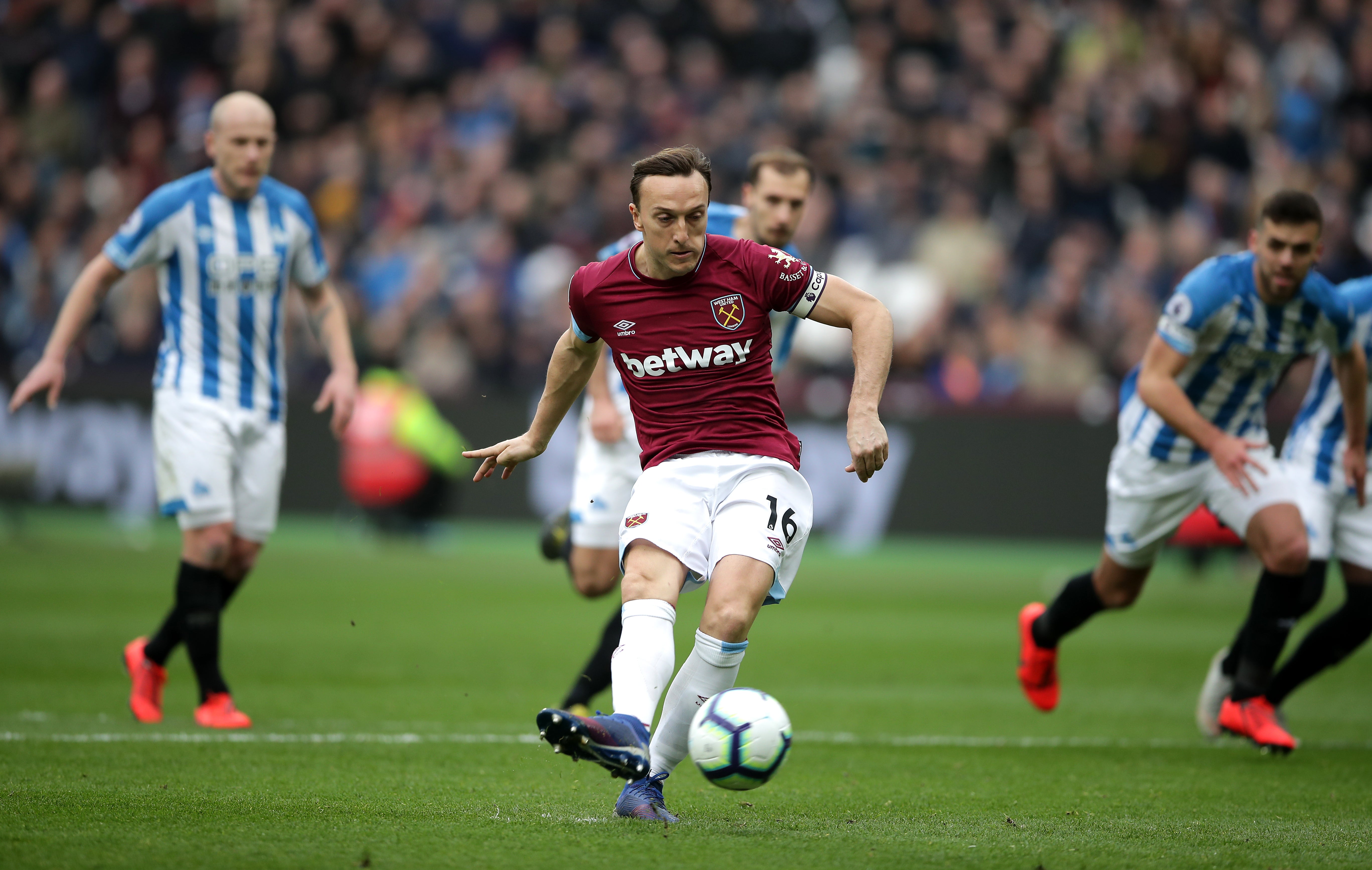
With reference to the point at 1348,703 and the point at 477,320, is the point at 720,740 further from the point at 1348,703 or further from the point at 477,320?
the point at 477,320

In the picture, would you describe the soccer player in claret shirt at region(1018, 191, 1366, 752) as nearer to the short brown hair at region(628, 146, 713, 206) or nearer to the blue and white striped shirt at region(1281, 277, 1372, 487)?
the blue and white striped shirt at region(1281, 277, 1372, 487)

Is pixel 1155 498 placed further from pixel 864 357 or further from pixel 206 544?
pixel 206 544

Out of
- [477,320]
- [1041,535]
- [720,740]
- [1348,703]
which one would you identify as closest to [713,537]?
[720,740]

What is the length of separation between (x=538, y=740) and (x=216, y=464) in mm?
1959

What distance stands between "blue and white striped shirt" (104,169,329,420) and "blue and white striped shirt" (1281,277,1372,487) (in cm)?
487

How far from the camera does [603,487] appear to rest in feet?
24.0

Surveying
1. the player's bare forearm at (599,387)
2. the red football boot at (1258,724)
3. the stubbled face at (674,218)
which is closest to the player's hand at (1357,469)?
the red football boot at (1258,724)

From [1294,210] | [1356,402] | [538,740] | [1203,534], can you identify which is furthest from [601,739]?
[1203,534]

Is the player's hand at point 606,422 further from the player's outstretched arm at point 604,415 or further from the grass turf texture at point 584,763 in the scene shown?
the grass turf texture at point 584,763

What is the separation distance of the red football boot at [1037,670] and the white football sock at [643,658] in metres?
3.23

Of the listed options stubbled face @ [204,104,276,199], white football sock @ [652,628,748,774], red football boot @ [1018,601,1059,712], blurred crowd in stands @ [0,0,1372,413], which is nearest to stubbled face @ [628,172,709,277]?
white football sock @ [652,628,748,774]

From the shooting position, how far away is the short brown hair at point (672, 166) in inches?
190

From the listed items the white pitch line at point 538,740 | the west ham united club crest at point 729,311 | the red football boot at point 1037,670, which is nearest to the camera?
the west ham united club crest at point 729,311

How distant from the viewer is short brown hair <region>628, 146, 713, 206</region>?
4.82 metres
